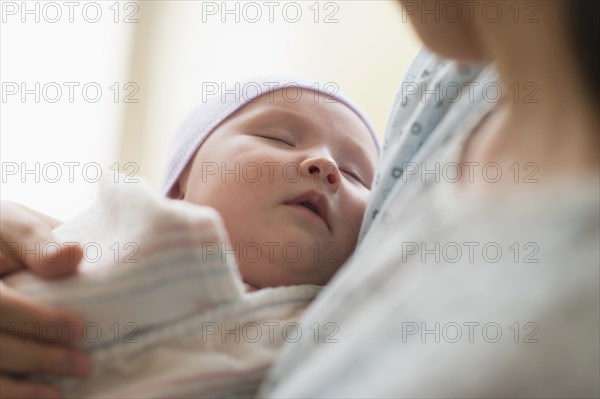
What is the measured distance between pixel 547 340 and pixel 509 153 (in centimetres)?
15

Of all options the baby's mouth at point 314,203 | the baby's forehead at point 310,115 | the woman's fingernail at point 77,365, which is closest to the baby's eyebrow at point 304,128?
the baby's forehead at point 310,115

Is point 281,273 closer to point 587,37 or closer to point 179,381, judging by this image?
point 179,381

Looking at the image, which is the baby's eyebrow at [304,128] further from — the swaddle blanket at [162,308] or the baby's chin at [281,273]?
the swaddle blanket at [162,308]

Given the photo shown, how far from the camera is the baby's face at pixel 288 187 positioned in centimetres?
79

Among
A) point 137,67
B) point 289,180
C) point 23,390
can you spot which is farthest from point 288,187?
point 137,67

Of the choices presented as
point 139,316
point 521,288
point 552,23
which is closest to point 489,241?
point 521,288

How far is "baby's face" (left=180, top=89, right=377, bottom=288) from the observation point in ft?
2.58

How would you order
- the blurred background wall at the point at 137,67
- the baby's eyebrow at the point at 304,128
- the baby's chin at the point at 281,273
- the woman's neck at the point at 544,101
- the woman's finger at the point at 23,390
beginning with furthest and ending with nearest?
the blurred background wall at the point at 137,67, the baby's eyebrow at the point at 304,128, the baby's chin at the point at 281,273, the woman's finger at the point at 23,390, the woman's neck at the point at 544,101

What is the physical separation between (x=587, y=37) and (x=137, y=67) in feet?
6.34

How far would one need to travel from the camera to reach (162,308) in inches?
23.7

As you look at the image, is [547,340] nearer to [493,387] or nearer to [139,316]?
[493,387]

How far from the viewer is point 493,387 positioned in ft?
1.22

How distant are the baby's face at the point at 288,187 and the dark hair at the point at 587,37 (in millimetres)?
373

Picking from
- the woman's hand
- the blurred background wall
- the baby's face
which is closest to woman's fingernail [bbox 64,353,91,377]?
the woman's hand
